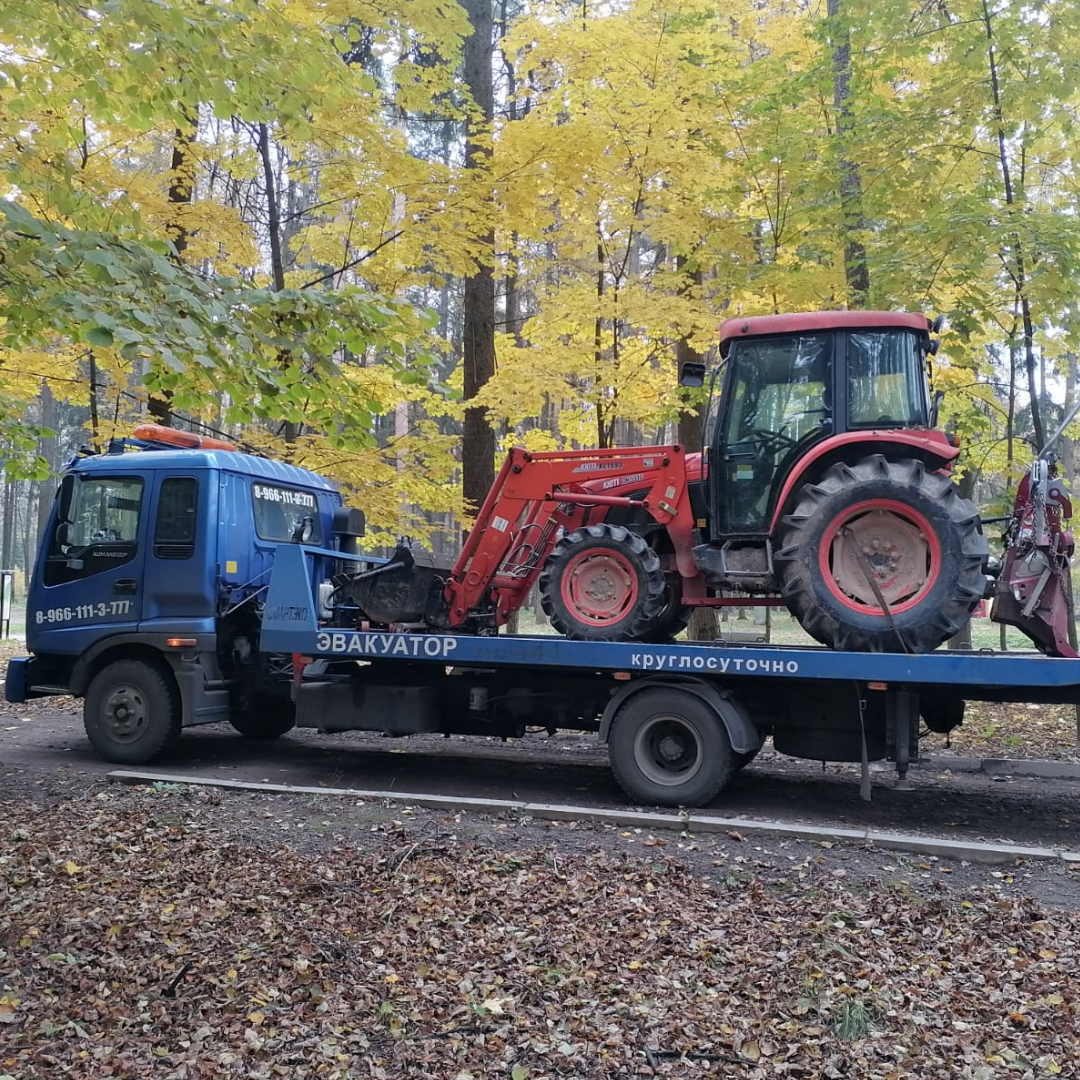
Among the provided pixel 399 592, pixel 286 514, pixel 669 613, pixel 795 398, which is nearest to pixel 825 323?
pixel 795 398

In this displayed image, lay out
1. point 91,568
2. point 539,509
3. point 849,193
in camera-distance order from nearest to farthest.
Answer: point 539,509, point 91,568, point 849,193

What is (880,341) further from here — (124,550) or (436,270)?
(124,550)

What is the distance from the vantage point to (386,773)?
8.50 meters

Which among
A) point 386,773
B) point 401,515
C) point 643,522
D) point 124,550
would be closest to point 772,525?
point 643,522

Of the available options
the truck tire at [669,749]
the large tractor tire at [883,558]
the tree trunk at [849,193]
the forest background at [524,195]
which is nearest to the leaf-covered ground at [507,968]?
the truck tire at [669,749]

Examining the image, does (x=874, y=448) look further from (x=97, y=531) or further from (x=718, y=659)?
(x=97, y=531)

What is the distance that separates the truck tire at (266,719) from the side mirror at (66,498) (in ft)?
8.32

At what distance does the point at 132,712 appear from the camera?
862cm

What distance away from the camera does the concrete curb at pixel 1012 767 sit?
8.27 m

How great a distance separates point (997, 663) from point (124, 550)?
724 cm

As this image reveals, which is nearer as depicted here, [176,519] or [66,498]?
[176,519]

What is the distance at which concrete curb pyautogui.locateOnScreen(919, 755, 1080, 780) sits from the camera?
8.27 metres

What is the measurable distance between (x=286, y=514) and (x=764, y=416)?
15.8ft

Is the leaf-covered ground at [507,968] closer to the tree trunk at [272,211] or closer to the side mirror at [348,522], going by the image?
the side mirror at [348,522]
